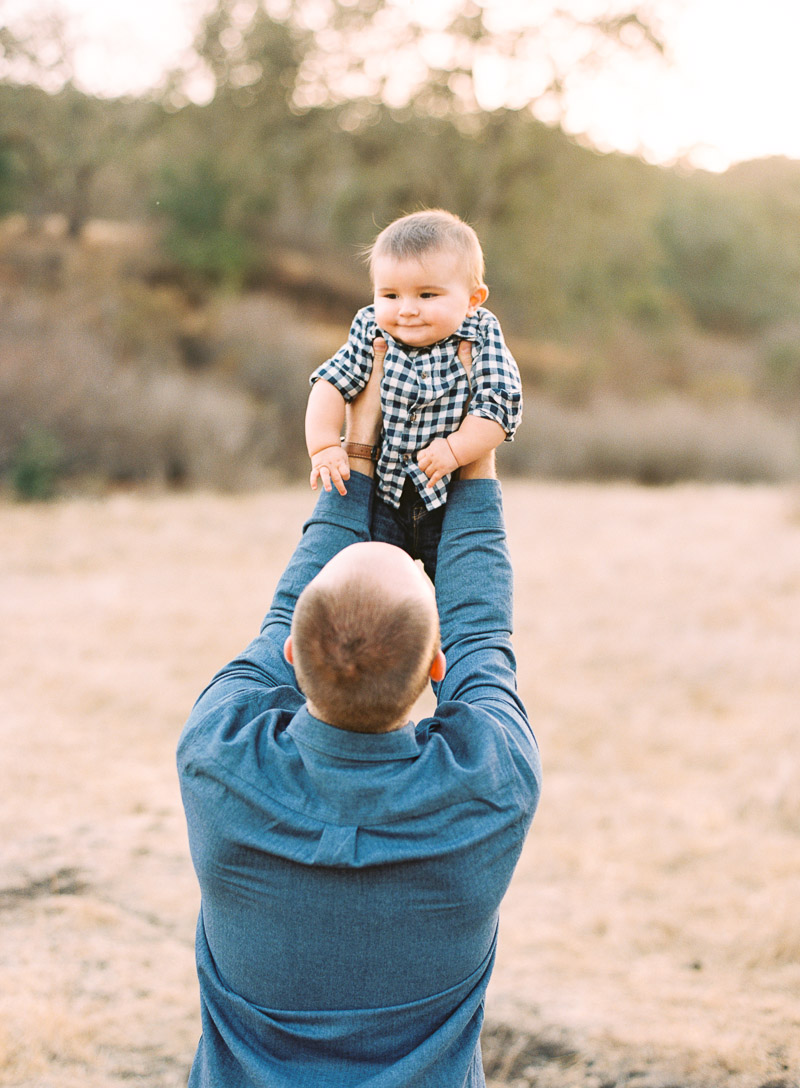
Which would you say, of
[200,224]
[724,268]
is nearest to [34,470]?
[200,224]

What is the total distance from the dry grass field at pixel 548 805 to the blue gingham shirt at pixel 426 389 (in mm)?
2080

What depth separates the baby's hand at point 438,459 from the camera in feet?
6.34

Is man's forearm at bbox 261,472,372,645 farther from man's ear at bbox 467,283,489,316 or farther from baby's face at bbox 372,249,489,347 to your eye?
man's ear at bbox 467,283,489,316

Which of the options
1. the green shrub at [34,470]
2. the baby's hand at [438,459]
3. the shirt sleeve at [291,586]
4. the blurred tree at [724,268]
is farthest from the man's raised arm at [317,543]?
the blurred tree at [724,268]

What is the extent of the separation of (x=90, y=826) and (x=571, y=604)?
578cm

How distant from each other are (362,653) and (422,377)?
0.85 meters

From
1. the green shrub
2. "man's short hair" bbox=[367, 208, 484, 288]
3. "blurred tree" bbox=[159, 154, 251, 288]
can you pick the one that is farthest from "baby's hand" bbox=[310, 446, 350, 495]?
"blurred tree" bbox=[159, 154, 251, 288]

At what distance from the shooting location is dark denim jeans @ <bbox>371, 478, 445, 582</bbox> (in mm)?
2084

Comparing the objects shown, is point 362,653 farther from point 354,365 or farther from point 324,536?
point 354,365

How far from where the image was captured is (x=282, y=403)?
16891 mm

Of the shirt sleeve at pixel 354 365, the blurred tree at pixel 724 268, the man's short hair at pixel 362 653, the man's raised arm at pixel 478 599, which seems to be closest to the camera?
the man's short hair at pixel 362 653

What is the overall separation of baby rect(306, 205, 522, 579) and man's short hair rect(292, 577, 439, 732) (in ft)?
1.96

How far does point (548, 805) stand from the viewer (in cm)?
555

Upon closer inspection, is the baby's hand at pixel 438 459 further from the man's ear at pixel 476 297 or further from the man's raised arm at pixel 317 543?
the man's ear at pixel 476 297
